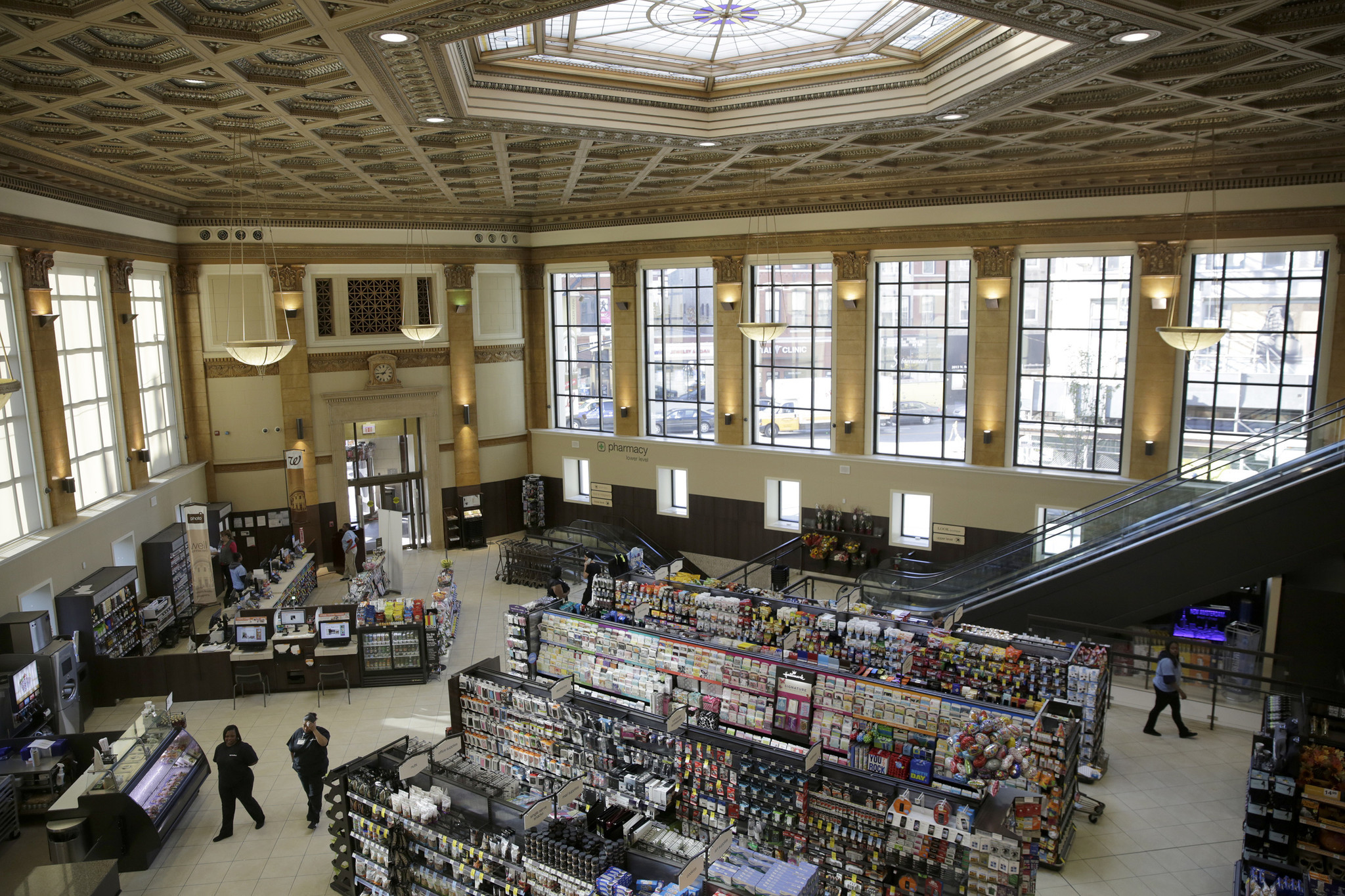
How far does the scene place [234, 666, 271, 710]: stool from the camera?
1318 centimetres

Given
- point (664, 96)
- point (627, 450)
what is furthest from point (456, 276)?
point (664, 96)

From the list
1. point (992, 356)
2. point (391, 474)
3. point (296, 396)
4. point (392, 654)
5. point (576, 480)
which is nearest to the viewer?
point (392, 654)

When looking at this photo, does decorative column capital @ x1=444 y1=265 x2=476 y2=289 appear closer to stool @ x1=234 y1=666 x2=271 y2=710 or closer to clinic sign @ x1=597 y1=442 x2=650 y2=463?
clinic sign @ x1=597 y1=442 x2=650 y2=463

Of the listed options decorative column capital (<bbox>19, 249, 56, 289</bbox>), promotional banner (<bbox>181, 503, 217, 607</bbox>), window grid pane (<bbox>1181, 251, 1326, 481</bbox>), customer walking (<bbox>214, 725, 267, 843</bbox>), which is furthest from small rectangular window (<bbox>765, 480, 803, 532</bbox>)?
decorative column capital (<bbox>19, 249, 56, 289</bbox>)

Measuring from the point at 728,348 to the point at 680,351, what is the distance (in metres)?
1.54

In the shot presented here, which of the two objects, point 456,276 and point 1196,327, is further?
point 456,276

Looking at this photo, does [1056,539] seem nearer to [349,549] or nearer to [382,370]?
[349,549]

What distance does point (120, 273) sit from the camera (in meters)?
15.8

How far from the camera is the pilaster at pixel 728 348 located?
19.2 metres

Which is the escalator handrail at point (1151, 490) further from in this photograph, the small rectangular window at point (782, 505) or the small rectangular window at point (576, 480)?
the small rectangular window at point (576, 480)

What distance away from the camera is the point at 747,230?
1889 centimetres

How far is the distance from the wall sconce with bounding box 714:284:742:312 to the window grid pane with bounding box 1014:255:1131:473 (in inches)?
236

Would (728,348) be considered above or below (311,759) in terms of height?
above

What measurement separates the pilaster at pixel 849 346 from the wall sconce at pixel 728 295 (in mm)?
2178
